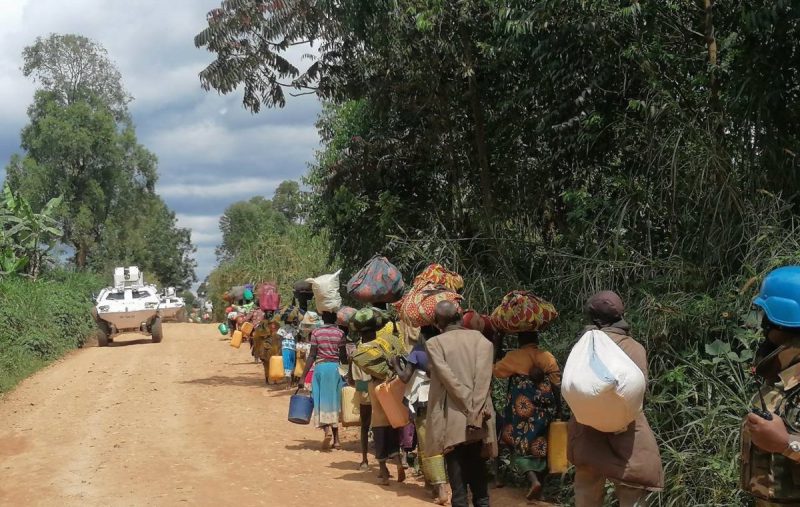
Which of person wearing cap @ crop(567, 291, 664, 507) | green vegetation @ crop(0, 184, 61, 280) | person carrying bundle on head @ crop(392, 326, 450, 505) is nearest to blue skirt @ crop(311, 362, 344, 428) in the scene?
person carrying bundle on head @ crop(392, 326, 450, 505)

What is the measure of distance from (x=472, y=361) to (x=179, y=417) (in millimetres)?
7284

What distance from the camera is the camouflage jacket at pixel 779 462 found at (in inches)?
124

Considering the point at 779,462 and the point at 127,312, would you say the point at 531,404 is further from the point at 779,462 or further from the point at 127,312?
the point at 127,312

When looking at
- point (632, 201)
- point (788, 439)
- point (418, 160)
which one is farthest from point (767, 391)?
point (418, 160)

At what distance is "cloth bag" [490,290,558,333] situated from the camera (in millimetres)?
6910

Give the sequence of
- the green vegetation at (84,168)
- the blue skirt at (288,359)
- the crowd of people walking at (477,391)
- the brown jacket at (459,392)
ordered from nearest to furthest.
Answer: the crowd of people walking at (477,391) < the brown jacket at (459,392) < the blue skirt at (288,359) < the green vegetation at (84,168)

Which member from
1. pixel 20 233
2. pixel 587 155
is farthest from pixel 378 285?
pixel 20 233

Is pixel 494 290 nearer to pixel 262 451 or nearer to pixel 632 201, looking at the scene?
pixel 632 201

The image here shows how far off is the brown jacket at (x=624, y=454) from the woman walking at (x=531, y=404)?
2.20m

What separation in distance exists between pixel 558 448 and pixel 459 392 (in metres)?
1.64

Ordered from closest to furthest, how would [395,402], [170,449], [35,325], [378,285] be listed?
[395,402] < [378,285] < [170,449] < [35,325]

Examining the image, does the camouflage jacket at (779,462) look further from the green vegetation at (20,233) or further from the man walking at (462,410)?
the green vegetation at (20,233)

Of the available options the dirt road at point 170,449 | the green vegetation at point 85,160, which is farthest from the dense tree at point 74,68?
the dirt road at point 170,449

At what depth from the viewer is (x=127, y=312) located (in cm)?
2539
